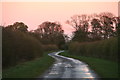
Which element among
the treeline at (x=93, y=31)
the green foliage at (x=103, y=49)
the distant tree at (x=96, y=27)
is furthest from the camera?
the distant tree at (x=96, y=27)

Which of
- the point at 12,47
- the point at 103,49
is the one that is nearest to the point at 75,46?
the point at 103,49

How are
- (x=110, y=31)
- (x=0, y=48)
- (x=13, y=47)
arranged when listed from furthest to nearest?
(x=110, y=31)
(x=13, y=47)
(x=0, y=48)

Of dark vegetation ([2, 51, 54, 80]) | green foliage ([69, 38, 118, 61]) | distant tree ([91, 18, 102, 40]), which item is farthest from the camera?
distant tree ([91, 18, 102, 40])

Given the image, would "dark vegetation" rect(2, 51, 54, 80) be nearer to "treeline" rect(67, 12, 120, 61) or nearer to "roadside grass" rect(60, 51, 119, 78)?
"roadside grass" rect(60, 51, 119, 78)

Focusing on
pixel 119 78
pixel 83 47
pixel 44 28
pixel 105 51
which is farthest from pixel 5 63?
pixel 44 28

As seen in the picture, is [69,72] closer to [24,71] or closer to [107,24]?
[24,71]

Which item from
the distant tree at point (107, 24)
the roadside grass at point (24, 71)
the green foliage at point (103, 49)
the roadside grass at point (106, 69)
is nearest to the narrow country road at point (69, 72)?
the roadside grass at point (106, 69)

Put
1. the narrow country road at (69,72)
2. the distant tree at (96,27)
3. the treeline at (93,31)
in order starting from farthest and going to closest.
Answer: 1. the distant tree at (96,27)
2. the treeline at (93,31)
3. the narrow country road at (69,72)

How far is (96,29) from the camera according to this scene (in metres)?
72.4

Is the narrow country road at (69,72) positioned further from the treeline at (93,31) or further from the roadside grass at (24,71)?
the treeline at (93,31)

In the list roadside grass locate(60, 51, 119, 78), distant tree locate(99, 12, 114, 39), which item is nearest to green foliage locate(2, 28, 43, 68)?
roadside grass locate(60, 51, 119, 78)

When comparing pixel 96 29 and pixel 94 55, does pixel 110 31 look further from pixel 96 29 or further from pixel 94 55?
pixel 94 55

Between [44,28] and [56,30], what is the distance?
18.5ft

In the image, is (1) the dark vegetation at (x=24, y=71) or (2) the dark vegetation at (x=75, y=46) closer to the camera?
(1) the dark vegetation at (x=24, y=71)
